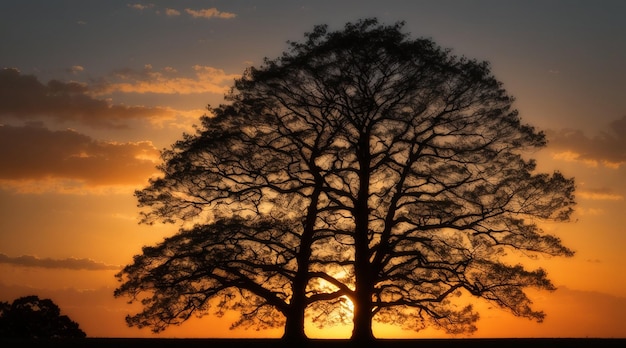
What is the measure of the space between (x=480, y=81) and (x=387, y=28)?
12.6ft

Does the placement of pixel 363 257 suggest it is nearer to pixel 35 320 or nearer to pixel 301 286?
pixel 301 286

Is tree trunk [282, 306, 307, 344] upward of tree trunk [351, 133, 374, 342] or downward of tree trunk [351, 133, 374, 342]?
downward

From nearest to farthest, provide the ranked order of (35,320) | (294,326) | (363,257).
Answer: (363,257) → (294,326) → (35,320)

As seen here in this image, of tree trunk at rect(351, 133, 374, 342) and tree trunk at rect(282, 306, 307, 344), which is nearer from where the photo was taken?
tree trunk at rect(351, 133, 374, 342)

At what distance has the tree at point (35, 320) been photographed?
35938mm

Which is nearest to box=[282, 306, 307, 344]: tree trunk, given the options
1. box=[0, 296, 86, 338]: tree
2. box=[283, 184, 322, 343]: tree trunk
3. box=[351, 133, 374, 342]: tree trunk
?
box=[283, 184, 322, 343]: tree trunk

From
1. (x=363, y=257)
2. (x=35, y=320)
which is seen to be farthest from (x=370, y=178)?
(x=35, y=320)

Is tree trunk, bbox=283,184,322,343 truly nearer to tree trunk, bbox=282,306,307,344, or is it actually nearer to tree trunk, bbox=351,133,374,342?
tree trunk, bbox=282,306,307,344

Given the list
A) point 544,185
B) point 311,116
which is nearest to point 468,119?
point 544,185

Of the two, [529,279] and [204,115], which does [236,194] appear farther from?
[529,279]

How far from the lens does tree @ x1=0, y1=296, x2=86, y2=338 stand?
118 ft

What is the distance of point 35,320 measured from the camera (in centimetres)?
3612

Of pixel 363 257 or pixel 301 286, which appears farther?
pixel 301 286

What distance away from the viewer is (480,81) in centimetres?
2602
